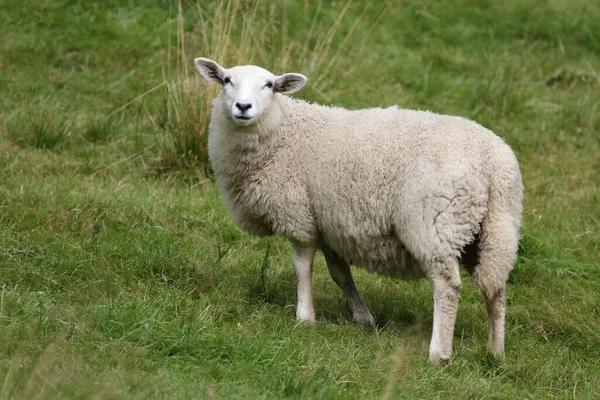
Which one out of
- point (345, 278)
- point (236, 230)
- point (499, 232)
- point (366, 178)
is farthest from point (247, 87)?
point (499, 232)

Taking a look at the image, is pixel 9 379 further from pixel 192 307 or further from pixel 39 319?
pixel 192 307

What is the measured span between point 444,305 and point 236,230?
2100 millimetres

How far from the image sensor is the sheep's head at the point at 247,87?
Result: 4.99 m

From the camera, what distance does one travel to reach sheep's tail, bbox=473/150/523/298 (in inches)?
178

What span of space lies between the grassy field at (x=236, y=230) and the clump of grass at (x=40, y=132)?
2 cm

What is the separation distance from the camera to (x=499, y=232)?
4.51 meters

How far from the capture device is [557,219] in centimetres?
700

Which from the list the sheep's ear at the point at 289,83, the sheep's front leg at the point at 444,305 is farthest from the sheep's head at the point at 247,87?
the sheep's front leg at the point at 444,305

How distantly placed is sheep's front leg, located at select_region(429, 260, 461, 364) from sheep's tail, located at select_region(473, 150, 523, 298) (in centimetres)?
14

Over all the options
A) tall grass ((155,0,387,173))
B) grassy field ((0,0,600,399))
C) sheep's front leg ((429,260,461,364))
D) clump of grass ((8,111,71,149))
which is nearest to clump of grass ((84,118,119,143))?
grassy field ((0,0,600,399))

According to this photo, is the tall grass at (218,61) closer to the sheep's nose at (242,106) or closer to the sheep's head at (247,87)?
the sheep's head at (247,87)

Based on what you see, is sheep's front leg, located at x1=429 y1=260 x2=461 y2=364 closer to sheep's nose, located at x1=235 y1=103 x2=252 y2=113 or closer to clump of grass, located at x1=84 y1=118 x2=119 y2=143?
sheep's nose, located at x1=235 y1=103 x2=252 y2=113

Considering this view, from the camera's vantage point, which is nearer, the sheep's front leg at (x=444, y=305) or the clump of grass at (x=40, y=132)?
the sheep's front leg at (x=444, y=305)

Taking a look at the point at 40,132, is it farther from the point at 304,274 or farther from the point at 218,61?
the point at 304,274
